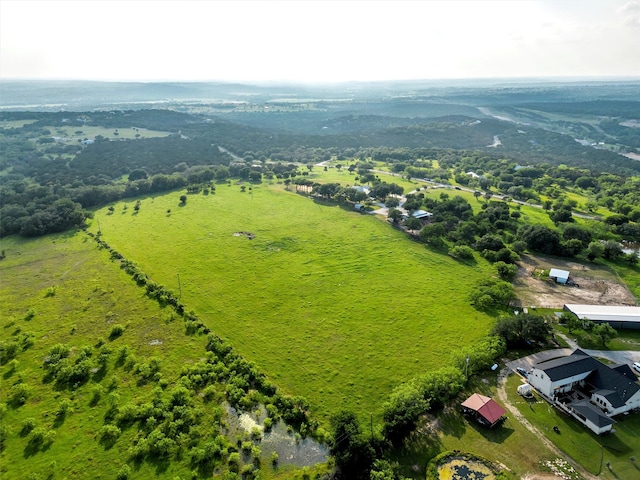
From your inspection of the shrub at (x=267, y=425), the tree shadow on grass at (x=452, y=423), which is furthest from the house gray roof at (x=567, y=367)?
the shrub at (x=267, y=425)

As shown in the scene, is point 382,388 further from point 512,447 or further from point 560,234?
point 560,234

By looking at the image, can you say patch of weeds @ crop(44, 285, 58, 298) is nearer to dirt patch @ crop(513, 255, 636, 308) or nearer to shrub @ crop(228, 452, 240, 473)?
shrub @ crop(228, 452, 240, 473)

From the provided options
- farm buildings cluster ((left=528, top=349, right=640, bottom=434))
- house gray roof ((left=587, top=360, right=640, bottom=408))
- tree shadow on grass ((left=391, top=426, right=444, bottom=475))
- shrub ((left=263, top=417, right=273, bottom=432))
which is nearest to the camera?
tree shadow on grass ((left=391, top=426, right=444, bottom=475))

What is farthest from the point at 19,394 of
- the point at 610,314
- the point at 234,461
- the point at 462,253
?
the point at 610,314

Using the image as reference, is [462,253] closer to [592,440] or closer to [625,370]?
[625,370]

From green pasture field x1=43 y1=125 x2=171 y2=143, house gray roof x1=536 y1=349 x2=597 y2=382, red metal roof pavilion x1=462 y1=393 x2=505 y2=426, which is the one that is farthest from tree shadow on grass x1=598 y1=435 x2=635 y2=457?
green pasture field x1=43 y1=125 x2=171 y2=143

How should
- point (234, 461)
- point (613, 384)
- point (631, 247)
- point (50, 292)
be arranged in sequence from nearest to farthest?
point (234, 461), point (613, 384), point (50, 292), point (631, 247)

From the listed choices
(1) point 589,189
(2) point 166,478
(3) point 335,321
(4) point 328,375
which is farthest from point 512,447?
(1) point 589,189
